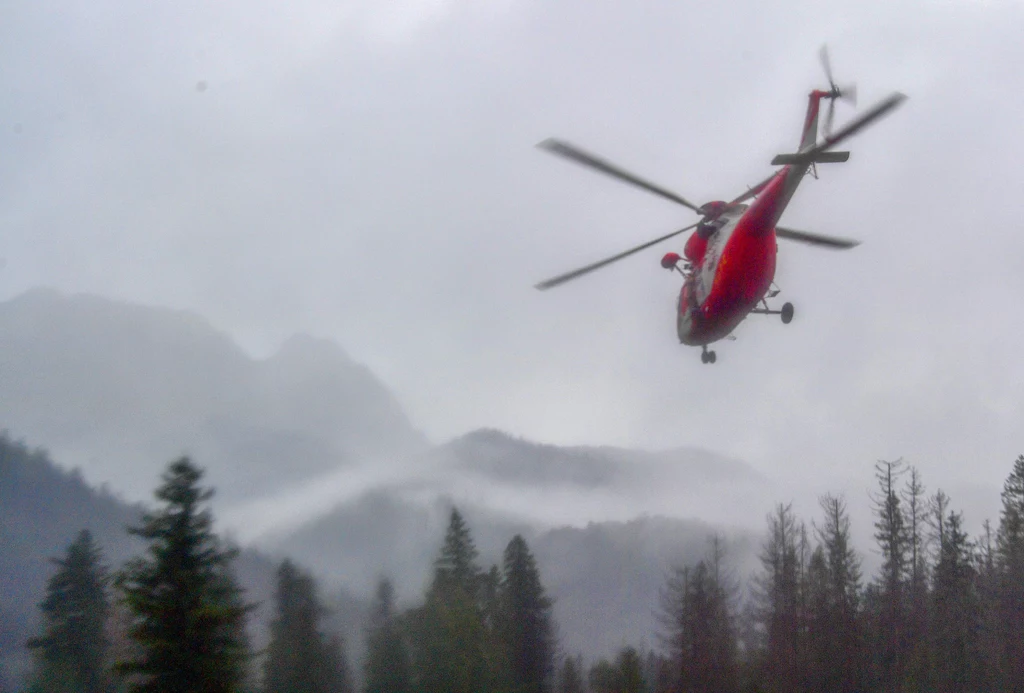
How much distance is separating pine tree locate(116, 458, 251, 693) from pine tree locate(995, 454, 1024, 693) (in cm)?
3060

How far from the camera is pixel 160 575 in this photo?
1681 cm

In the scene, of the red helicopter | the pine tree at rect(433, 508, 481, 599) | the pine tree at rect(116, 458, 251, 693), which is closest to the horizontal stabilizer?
the red helicopter

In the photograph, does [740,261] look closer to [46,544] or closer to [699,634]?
[699,634]

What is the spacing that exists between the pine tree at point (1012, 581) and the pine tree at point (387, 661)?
22851 millimetres

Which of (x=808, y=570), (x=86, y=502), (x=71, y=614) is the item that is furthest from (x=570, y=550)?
(x=71, y=614)

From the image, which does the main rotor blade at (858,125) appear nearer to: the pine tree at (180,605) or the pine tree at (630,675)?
the pine tree at (180,605)

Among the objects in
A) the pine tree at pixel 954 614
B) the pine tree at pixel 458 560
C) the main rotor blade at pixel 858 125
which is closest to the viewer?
the main rotor blade at pixel 858 125

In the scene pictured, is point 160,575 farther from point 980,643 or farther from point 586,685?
point 980,643

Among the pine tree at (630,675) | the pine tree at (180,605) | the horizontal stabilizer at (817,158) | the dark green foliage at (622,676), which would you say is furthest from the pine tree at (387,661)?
the horizontal stabilizer at (817,158)

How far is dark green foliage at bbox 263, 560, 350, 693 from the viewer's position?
958 inches

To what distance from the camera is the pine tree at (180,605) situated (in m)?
16.4

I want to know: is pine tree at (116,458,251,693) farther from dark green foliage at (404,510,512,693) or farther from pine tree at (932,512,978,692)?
pine tree at (932,512,978,692)

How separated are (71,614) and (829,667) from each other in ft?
90.1

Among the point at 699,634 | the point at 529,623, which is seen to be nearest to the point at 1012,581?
the point at 699,634
